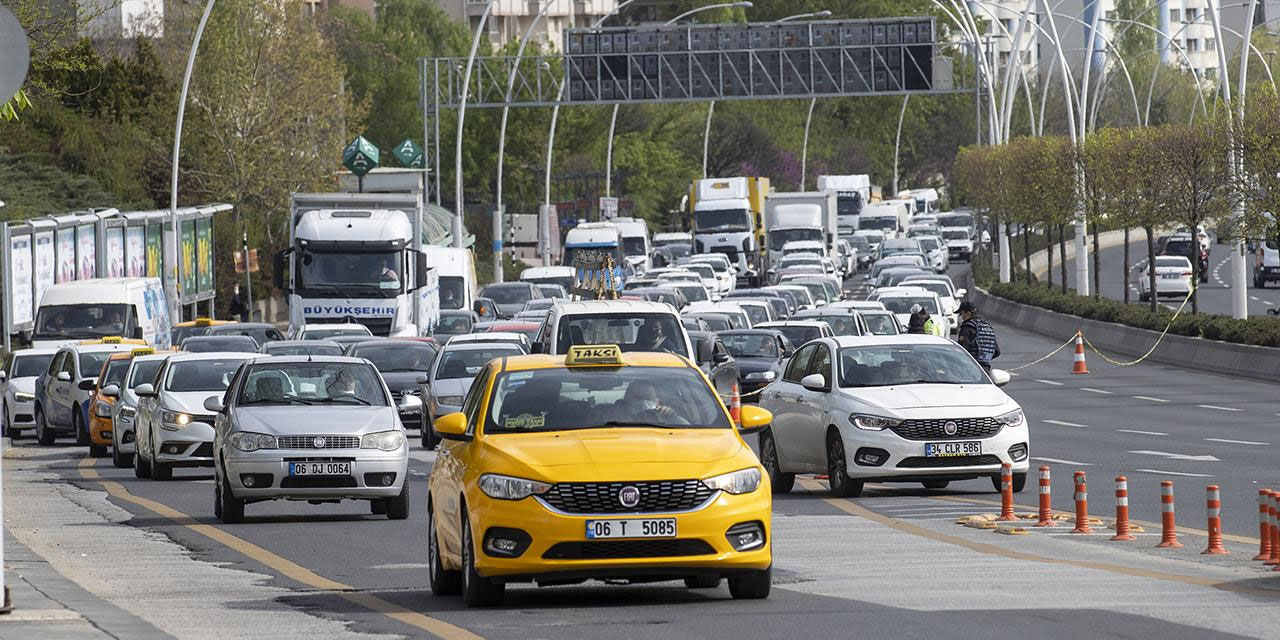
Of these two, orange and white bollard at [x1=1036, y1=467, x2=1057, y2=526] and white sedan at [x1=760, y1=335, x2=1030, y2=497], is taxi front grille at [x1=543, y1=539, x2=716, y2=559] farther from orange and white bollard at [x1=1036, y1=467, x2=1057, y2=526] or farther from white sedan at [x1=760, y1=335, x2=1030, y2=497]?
white sedan at [x1=760, y1=335, x2=1030, y2=497]

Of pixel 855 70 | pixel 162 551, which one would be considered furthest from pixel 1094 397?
pixel 855 70

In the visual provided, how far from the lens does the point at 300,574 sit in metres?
15.2

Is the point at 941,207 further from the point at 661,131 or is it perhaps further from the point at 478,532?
the point at 478,532

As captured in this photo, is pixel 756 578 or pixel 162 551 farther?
pixel 162 551

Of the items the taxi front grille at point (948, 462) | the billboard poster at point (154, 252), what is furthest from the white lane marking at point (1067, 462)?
the billboard poster at point (154, 252)

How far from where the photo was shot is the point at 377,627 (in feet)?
38.8

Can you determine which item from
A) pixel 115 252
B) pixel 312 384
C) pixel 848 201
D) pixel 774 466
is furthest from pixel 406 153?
pixel 312 384

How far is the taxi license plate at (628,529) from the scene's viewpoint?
38.7 ft

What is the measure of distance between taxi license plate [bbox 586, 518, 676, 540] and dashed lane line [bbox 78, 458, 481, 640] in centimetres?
82

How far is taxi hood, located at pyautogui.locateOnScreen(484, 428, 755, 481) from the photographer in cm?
1189

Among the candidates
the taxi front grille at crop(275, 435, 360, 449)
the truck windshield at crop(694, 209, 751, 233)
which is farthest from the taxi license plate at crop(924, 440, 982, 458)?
the truck windshield at crop(694, 209, 751, 233)

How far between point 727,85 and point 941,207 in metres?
82.6

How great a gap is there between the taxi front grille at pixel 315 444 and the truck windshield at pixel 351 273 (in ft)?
84.3

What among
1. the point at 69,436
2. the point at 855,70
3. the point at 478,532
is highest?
the point at 855,70
